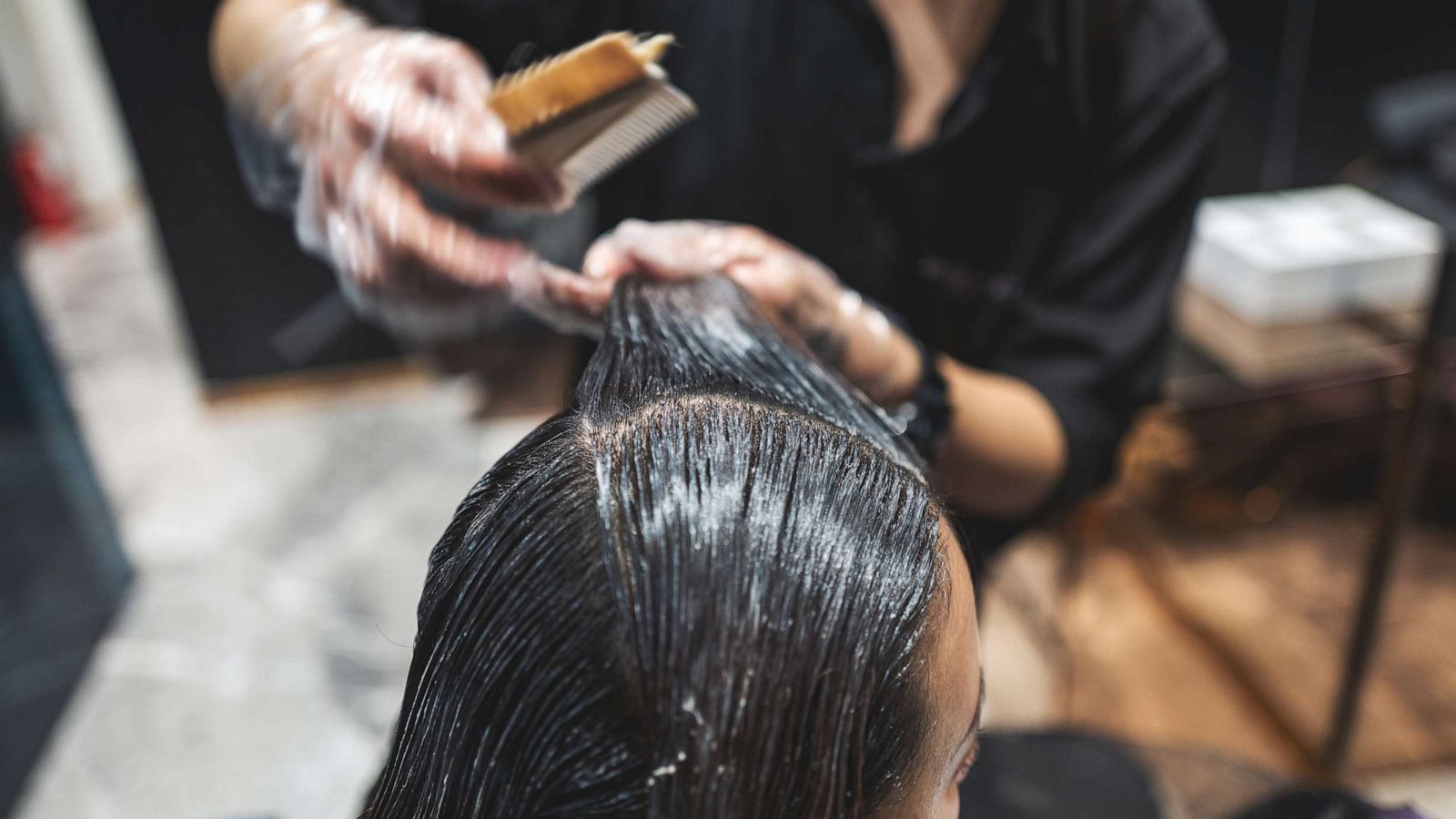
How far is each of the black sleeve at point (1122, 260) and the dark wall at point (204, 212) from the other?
1.51 meters

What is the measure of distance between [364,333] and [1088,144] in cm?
171

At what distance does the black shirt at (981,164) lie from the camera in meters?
→ 0.83

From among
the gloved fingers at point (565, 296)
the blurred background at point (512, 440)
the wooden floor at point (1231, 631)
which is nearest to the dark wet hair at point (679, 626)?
the gloved fingers at point (565, 296)

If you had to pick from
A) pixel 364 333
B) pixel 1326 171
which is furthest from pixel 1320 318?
pixel 364 333

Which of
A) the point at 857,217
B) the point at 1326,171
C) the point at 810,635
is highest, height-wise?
the point at 810,635

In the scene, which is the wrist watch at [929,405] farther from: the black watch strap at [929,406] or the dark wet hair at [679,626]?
the dark wet hair at [679,626]

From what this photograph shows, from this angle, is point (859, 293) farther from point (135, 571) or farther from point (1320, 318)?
point (135, 571)

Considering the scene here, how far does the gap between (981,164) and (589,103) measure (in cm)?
49

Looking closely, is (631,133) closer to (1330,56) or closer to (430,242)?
(430,242)

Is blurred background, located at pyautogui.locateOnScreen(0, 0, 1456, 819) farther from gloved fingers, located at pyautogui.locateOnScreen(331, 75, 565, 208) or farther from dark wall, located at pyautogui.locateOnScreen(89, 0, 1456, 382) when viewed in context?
gloved fingers, located at pyautogui.locateOnScreen(331, 75, 565, 208)

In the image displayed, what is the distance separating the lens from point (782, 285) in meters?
0.59

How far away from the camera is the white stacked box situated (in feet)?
4.24

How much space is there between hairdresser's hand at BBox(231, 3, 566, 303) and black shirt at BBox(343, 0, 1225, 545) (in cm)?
19

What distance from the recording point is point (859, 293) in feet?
3.14
